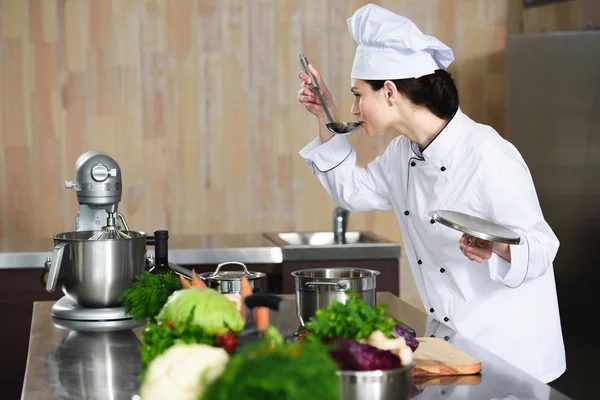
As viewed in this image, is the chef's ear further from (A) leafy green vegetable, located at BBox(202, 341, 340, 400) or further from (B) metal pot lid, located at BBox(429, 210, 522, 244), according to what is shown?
(A) leafy green vegetable, located at BBox(202, 341, 340, 400)

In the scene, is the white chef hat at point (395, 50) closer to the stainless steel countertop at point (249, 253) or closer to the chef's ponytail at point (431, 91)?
the chef's ponytail at point (431, 91)

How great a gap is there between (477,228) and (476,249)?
240 mm

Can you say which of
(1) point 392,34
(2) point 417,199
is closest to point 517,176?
(2) point 417,199

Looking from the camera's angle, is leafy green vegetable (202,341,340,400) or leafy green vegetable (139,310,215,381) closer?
leafy green vegetable (202,341,340,400)

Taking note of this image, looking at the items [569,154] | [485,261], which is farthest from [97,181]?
[569,154]

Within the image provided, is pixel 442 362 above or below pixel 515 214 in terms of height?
below

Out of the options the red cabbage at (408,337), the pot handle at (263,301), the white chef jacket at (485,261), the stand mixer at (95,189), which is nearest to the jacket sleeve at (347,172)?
the white chef jacket at (485,261)

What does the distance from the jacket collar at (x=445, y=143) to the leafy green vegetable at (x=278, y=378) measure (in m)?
1.40

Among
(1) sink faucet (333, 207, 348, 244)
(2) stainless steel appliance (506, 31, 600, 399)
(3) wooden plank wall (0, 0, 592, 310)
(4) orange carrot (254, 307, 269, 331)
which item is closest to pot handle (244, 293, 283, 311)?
(4) orange carrot (254, 307, 269, 331)

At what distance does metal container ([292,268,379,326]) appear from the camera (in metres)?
1.58

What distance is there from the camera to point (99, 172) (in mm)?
2266

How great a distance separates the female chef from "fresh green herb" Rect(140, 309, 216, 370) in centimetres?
91

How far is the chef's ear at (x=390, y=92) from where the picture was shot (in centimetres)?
216

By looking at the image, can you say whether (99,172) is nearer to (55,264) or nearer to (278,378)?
(55,264)
